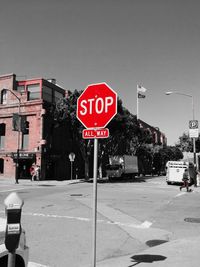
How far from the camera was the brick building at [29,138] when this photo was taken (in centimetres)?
3566

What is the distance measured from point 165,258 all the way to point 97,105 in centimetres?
320

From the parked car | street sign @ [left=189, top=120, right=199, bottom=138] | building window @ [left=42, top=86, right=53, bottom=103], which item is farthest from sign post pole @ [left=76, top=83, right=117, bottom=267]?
building window @ [left=42, top=86, right=53, bottom=103]

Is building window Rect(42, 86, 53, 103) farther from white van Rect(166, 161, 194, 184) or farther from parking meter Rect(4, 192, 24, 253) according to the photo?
parking meter Rect(4, 192, 24, 253)

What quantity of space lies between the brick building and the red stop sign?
30.7m

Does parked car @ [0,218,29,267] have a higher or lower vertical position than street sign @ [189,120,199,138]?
lower

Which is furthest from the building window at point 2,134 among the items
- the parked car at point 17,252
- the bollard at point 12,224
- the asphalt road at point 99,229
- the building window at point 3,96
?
the bollard at point 12,224

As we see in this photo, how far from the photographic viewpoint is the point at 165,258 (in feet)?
18.6

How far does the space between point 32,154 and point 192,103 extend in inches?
739

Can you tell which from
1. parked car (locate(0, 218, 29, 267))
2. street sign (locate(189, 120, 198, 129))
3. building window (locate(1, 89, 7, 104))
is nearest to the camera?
parked car (locate(0, 218, 29, 267))

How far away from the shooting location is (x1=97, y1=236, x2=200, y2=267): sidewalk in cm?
531

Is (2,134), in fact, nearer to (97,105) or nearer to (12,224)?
(97,105)

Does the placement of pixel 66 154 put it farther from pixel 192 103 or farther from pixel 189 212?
pixel 189 212

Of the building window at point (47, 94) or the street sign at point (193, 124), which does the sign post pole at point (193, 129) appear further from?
the building window at point (47, 94)

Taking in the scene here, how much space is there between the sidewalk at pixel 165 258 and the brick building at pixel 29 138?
97.3 feet
